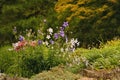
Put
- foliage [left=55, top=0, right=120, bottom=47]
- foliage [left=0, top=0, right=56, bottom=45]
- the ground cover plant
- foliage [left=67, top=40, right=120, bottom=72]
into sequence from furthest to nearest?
foliage [left=0, top=0, right=56, bottom=45]
foliage [left=55, top=0, right=120, bottom=47]
the ground cover plant
foliage [left=67, top=40, right=120, bottom=72]

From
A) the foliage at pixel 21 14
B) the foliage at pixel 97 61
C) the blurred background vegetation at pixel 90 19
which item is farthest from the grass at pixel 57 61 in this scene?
the foliage at pixel 21 14

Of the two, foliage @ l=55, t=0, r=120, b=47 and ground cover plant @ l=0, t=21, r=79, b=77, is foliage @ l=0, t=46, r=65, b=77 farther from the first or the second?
foliage @ l=55, t=0, r=120, b=47

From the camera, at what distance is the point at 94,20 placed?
51.6ft

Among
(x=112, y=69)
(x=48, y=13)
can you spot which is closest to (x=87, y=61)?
(x=112, y=69)

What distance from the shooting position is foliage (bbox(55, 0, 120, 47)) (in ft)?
50.5

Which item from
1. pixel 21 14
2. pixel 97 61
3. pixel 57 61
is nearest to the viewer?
pixel 97 61

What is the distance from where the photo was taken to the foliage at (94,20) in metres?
15.4

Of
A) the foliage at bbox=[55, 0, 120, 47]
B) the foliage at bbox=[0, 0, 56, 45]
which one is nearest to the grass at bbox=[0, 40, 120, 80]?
the foliage at bbox=[55, 0, 120, 47]

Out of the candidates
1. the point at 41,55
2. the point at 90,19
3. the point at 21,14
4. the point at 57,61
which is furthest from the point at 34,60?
the point at 21,14

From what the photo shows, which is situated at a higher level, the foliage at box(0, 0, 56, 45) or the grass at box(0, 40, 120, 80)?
the foliage at box(0, 0, 56, 45)

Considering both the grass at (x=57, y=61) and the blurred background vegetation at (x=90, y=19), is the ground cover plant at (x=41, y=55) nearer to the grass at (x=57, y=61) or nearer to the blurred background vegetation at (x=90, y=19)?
the grass at (x=57, y=61)

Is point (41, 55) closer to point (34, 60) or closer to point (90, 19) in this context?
point (34, 60)

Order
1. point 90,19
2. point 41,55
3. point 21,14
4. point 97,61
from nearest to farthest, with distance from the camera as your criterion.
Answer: point 97,61, point 41,55, point 90,19, point 21,14

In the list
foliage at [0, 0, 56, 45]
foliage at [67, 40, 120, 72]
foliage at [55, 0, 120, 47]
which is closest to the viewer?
foliage at [67, 40, 120, 72]
